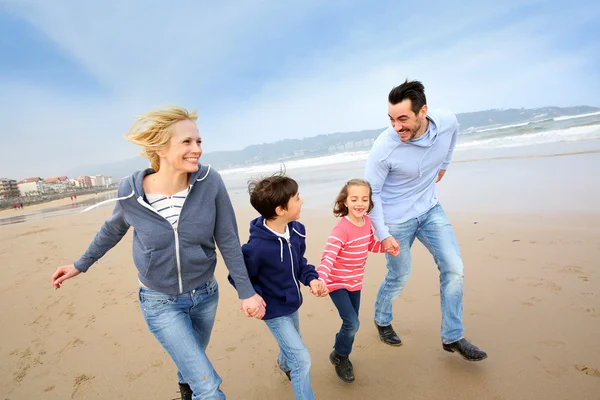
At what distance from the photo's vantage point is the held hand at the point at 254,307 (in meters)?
2.02

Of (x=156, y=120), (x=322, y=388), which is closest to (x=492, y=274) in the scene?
(x=322, y=388)

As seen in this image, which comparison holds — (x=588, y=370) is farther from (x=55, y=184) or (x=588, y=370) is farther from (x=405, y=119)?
(x=55, y=184)

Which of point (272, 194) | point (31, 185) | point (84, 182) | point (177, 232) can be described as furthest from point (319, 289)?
point (84, 182)

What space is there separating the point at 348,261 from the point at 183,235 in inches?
50.5

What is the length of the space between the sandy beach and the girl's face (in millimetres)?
1374

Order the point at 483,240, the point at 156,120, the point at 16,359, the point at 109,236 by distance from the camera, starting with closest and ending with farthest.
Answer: the point at 156,120 < the point at 109,236 < the point at 16,359 < the point at 483,240

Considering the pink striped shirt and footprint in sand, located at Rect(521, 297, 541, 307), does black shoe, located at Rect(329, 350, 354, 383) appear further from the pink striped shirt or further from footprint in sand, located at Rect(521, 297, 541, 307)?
footprint in sand, located at Rect(521, 297, 541, 307)

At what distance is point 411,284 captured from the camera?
4.22m

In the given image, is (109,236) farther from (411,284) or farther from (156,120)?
(411,284)

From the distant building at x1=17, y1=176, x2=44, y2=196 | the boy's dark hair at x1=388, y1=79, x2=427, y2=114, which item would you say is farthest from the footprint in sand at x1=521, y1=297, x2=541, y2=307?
the distant building at x1=17, y1=176, x2=44, y2=196

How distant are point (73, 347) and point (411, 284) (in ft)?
13.5

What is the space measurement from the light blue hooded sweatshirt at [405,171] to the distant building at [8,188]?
93402mm

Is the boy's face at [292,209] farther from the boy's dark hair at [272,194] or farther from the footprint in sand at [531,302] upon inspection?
the footprint in sand at [531,302]

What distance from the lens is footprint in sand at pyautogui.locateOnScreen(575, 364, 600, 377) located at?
2414mm
